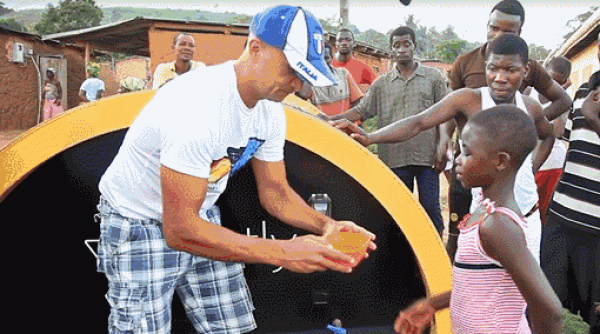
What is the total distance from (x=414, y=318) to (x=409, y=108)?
7.97 ft

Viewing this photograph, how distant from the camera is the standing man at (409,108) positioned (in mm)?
3949

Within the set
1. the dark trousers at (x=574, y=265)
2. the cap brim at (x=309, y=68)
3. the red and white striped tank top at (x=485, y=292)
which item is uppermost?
the cap brim at (x=309, y=68)

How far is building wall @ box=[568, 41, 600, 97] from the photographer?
11.7m

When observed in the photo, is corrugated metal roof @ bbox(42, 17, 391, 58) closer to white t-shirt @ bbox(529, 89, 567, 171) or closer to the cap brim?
white t-shirt @ bbox(529, 89, 567, 171)

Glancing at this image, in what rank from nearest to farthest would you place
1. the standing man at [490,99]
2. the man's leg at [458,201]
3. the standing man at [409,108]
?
1. the standing man at [490,99]
2. the man's leg at [458,201]
3. the standing man at [409,108]

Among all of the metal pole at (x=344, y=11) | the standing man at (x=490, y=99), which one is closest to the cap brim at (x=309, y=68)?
the standing man at (x=490, y=99)

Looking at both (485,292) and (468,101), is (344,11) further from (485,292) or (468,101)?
(485,292)

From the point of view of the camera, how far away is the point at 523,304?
1.70 m

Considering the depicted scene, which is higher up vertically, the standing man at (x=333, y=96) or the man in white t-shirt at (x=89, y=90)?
the standing man at (x=333, y=96)

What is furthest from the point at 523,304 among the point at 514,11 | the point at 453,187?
the point at 514,11

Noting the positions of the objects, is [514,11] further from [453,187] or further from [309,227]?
[309,227]

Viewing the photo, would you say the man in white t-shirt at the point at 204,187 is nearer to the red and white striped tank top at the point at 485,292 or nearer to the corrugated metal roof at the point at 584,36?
the red and white striped tank top at the point at 485,292

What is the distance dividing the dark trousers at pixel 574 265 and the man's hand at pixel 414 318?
4.82 ft

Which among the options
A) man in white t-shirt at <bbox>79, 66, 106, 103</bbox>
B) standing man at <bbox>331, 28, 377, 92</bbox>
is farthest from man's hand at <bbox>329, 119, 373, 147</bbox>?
man in white t-shirt at <bbox>79, 66, 106, 103</bbox>
